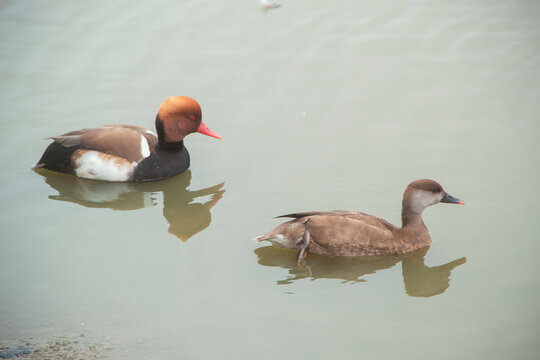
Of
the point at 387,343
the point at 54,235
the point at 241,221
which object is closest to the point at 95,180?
the point at 54,235

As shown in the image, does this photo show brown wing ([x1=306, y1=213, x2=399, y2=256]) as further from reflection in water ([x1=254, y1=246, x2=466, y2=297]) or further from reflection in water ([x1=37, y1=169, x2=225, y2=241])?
reflection in water ([x1=37, y1=169, x2=225, y2=241])

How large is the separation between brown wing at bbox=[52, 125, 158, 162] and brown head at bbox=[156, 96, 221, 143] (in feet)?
0.68

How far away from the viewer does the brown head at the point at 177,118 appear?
25.9ft

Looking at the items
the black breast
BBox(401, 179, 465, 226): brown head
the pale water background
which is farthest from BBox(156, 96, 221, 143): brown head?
BBox(401, 179, 465, 226): brown head

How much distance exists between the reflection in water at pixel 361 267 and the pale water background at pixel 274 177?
0.7 inches

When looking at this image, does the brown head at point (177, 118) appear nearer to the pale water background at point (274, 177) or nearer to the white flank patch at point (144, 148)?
the white flank patch at point (144, 148)

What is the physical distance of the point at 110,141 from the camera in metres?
7.87

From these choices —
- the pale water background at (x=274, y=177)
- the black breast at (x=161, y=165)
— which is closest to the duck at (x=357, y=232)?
the pale water background at (x=274, y=177)

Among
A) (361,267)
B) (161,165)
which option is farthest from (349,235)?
(161,165)

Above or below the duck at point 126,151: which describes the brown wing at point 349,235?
below

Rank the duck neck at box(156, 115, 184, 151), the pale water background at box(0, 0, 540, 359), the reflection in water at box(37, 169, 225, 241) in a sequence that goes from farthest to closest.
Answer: the duck neck at box(156, 115, 184, 151) → the reflection in water at box(37, 169, 225, 241) → the pale water background at box(0, 0, 540, 359)

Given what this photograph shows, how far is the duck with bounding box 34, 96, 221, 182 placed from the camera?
7.84 meters

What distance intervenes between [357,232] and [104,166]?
9.63ft

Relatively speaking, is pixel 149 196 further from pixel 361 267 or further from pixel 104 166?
pixel 361 267
